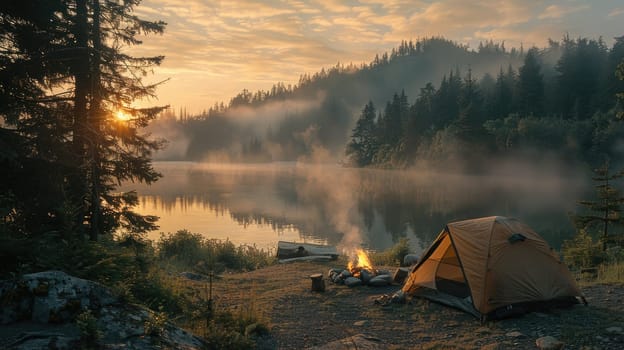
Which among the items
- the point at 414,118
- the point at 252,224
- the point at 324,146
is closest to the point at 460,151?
the point at 414,118

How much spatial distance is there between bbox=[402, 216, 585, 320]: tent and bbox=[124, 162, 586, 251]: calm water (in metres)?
15.2

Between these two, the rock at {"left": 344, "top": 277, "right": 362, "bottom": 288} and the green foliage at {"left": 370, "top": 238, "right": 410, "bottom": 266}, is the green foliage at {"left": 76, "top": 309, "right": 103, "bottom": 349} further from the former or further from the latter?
the green foliage at {"left": 370, "top": 238, "right": 410, "bottom": 266}

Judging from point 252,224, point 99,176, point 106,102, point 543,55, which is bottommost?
point 252,224

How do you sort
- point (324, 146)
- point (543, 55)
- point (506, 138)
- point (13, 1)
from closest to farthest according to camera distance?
point (13, 1)
point (506, 138)
point (543, 55)
point (324, 146)

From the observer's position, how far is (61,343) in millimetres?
4941

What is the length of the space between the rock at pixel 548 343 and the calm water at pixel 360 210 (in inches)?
726

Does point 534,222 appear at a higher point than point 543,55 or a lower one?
lower

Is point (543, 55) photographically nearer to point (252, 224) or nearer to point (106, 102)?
point (252, 224)

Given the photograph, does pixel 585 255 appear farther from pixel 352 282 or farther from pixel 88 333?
pixel 88 333

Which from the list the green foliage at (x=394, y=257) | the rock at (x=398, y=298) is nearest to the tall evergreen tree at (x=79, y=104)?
the rock at (x=398, y=298)

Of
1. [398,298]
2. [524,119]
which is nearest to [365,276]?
[398,298]

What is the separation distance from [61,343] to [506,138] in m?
80.3

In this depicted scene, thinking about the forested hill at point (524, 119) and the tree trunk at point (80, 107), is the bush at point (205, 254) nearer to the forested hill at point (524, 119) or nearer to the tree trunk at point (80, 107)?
the tree trunk at point (80, 107)

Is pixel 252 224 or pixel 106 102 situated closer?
pixel 106 102
